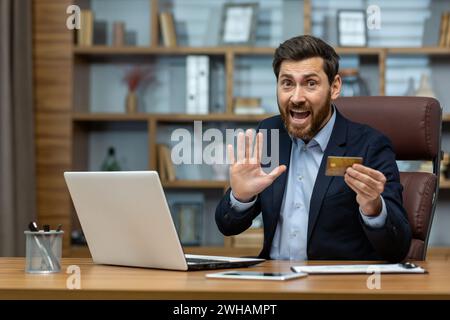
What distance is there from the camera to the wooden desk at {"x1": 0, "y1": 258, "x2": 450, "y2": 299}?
1.54 metres

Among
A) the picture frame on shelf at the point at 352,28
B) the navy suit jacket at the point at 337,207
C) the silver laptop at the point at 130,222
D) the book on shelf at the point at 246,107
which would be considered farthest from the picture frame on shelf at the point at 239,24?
the silver laptop at the point at 130,222

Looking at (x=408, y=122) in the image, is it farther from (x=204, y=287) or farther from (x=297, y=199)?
(x=204, y=287)

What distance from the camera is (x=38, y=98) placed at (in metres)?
4.48

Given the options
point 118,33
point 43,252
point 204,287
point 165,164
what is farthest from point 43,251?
point 118,33

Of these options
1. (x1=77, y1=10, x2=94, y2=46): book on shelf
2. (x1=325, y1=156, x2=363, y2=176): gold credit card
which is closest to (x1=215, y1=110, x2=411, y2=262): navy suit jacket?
(x1=325, y1=156, x2=363, y2=176): gold credit card

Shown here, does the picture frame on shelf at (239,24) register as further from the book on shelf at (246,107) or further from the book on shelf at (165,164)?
the book on shelf at (165,164)

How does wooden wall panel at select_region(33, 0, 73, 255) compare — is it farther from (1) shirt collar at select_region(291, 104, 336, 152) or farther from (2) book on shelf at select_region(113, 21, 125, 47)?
(1) shirt collar at select_region(291, 104, 336, 152)

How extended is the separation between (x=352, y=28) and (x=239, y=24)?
617 millimetres

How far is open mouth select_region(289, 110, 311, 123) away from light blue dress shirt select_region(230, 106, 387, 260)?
6 centimetres

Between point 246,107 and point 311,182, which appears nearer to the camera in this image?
point 311,182

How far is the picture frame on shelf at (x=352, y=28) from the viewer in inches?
178

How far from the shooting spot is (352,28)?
4.54m

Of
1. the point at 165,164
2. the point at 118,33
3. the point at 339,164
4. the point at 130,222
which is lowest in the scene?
the point at 165,164
